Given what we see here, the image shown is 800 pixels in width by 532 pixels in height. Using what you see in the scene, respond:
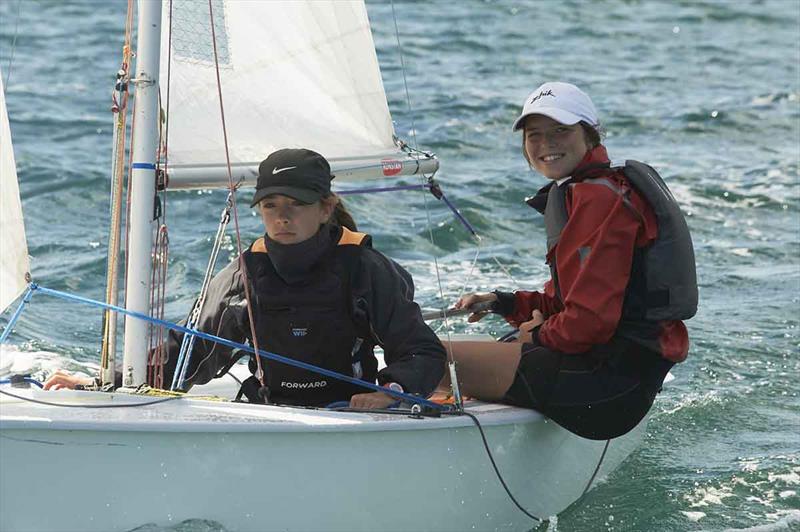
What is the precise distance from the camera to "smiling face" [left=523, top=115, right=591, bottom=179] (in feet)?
12.0

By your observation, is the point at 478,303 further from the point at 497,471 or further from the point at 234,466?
the point at 234,466

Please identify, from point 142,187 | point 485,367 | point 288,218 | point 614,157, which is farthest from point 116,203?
point 614,157

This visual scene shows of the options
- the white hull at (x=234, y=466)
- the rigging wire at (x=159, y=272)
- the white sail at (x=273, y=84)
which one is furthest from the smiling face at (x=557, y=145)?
the rigging wire at (x=159, y=272)

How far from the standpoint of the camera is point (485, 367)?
3.76m

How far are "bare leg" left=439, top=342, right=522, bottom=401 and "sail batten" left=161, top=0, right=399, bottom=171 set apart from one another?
2.40ft

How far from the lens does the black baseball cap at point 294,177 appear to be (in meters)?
3.37

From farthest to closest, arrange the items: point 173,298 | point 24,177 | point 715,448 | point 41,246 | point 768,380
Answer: point 24,177 → point 41,246 → point 173,298 → point 768,380 → point 715,448

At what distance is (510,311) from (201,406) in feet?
3.98

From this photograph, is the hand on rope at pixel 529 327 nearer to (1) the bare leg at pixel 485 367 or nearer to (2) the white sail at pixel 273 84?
(1) the bare leg at pixel 485 367

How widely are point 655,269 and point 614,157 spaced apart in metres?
5.53

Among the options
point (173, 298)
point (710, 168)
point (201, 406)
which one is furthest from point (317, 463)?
point (710, 168)

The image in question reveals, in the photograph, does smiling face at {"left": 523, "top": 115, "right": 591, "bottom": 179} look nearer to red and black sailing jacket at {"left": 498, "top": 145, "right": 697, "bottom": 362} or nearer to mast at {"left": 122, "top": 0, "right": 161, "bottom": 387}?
red and black sailing jacket at {"left": 498, "top": 145, "right": 697, "bottom": 362}

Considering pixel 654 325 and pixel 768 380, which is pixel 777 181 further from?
pixel 654 325

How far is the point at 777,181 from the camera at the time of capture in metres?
8.56
